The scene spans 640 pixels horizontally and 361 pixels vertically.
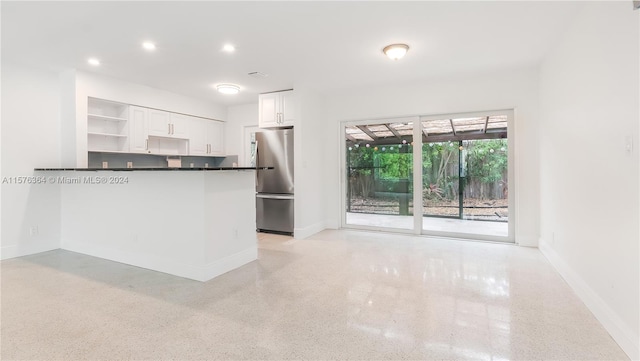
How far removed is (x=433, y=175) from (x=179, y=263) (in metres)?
3.92

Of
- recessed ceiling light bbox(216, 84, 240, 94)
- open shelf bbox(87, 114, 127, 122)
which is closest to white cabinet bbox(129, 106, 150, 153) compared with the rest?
open shelf bbox(87, 114, 127, 122)

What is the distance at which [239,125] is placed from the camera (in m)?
6.52

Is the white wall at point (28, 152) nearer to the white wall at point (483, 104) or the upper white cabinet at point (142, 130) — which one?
the upper white cabinet at point (142, 130)

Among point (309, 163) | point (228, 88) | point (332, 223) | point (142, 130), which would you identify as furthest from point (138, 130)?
point (332, 223)

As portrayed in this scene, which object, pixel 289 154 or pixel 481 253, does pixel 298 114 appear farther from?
pixel 481 253

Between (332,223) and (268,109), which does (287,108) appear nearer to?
(268,109)

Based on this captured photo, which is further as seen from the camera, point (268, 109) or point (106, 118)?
point (268, 109)

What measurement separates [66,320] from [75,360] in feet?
2.14

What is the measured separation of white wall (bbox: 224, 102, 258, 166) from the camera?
636 cm

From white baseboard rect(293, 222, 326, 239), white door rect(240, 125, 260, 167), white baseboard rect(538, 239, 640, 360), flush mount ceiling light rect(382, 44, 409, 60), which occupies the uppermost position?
flush mount ceiling light rect(382, 44, 409, 60)

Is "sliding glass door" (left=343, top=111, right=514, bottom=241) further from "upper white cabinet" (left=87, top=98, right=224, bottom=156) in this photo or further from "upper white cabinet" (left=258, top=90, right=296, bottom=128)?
"upper white cabinet" (left=87, top=98, right=224, bottom=156)

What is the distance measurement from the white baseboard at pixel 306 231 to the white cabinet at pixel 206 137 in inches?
107

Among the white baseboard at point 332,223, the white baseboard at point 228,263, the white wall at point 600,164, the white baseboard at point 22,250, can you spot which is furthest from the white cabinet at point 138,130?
the white wall at point 600,164

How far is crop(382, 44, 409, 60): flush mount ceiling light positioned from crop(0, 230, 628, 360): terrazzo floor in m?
2.41
